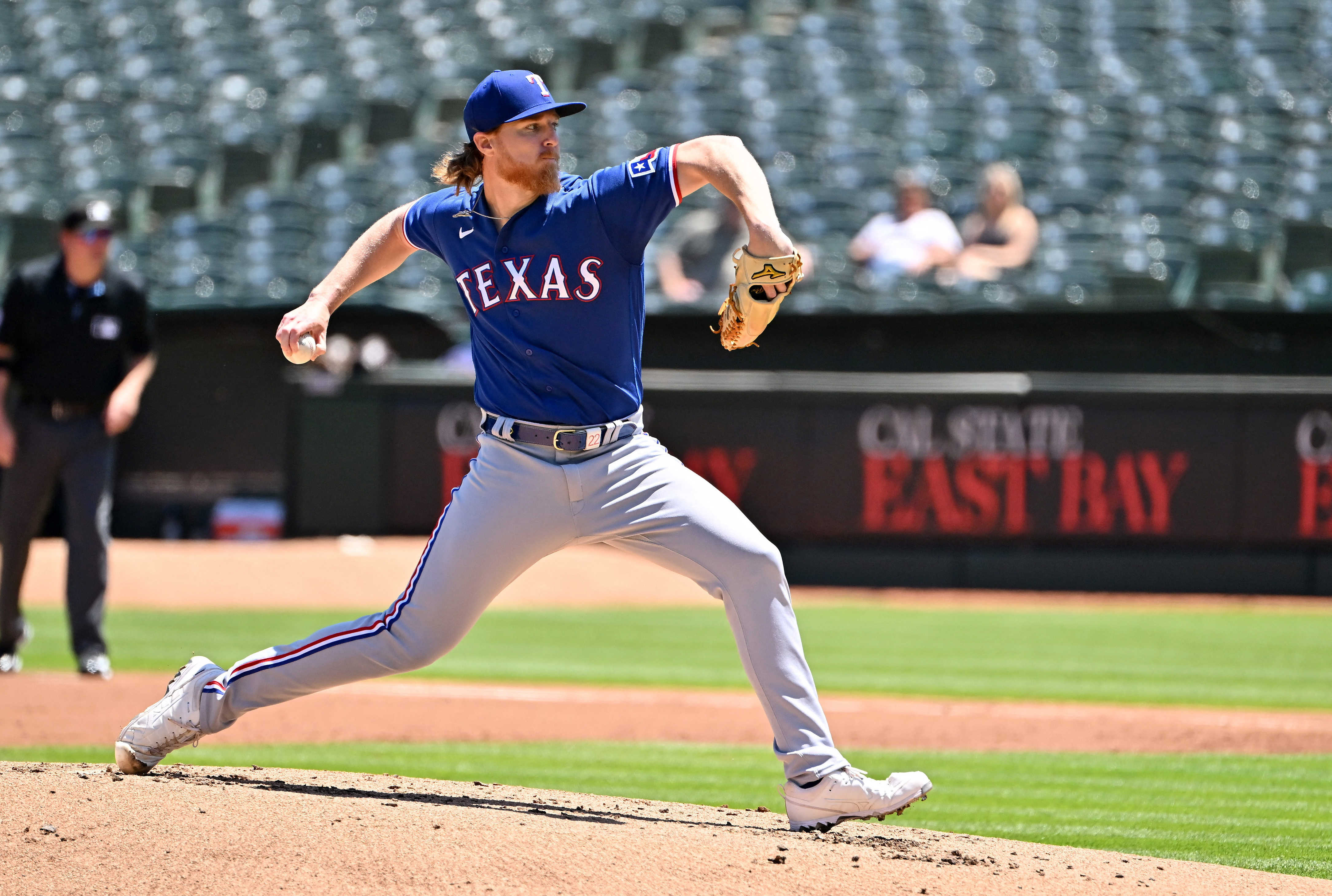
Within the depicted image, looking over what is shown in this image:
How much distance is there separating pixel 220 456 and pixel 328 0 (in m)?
10.1

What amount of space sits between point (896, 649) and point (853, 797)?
248 inches

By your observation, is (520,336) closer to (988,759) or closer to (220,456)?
(988,759)

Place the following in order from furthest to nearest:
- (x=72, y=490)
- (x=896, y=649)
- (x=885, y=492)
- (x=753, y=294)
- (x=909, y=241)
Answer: (x=909, y=241) → (x=885, y=492) → (x=896, y=649) → (x=72, y=490) → (x=753, y=294)

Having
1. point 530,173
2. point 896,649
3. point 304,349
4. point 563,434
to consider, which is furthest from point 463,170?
point 896,649

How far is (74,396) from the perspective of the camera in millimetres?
7477

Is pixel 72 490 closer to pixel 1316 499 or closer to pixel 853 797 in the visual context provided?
pixel 853 797

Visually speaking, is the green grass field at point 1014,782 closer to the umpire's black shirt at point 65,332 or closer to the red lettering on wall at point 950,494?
the umpire's black shirt at point 65,332

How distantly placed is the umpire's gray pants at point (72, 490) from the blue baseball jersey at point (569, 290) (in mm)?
3836

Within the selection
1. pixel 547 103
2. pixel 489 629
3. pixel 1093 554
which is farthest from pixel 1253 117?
pixel 547 103

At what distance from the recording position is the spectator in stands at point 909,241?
14695mm

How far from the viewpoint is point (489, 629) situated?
11438 mm

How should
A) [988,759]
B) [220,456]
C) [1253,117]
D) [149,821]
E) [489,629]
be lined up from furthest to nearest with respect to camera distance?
[1253,117] → [220,456] → [489,629] → [988,759] → [149,821]

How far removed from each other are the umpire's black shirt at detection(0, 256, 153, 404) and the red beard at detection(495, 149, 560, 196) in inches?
159

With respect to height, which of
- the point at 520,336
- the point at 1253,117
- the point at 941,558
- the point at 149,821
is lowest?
the point at 941,558
